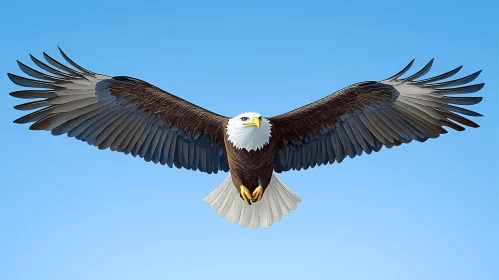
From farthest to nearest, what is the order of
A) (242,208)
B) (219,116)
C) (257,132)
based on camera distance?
(242,208) → (219,116) → (257,132)

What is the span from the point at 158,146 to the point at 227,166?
743 mm

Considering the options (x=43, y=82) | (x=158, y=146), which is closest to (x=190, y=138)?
(x=158, y=146)

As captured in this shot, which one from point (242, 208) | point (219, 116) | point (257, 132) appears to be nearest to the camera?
point (257, 132)

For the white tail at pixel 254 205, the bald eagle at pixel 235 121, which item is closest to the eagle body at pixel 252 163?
the bald eagle at pixel 235 121

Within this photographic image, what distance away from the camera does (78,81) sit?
7508mm

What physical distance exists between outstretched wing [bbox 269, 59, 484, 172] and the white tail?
33 cm

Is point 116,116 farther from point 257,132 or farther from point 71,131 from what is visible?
point 257,132

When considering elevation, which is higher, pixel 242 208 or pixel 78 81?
pixel 78 81

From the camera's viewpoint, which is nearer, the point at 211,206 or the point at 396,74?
the point at 396,74

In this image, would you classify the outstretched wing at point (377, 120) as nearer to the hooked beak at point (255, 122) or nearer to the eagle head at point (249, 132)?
the eagle head at point (249, 132)

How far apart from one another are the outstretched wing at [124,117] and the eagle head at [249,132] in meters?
0.34

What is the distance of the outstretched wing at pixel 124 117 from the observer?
740 cm

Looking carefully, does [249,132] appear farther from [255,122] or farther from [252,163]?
[252,163]

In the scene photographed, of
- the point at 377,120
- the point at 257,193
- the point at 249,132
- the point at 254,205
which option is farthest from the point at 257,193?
the point at 377,120
